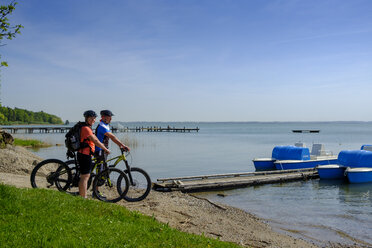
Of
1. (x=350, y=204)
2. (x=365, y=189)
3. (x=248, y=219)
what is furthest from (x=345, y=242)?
(x=365, y=189)

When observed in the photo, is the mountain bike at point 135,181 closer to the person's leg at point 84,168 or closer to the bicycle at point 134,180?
the bicycle at point 134,180

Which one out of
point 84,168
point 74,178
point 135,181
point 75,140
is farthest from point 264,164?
point 75,140

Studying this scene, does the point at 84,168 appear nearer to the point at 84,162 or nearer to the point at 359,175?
the point at 84,162

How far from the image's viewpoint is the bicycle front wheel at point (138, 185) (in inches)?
359

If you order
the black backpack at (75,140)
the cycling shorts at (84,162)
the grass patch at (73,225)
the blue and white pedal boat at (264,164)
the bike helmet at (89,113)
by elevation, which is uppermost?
the bike helmet at (89,113)

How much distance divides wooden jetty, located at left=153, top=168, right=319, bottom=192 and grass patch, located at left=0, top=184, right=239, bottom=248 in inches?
368

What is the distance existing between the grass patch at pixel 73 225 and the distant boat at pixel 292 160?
23.1 m

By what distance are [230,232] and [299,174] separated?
16.2m

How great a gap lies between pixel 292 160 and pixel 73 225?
2557 cm

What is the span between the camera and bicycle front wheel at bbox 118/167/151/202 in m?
9.12

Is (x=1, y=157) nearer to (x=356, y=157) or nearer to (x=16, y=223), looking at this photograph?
(x=16, y=223)

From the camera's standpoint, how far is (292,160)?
28.7 m

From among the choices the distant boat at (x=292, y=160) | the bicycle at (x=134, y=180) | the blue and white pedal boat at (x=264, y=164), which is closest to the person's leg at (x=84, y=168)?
the bicycle at (x=134, y=180)

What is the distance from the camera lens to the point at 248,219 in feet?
38.3
